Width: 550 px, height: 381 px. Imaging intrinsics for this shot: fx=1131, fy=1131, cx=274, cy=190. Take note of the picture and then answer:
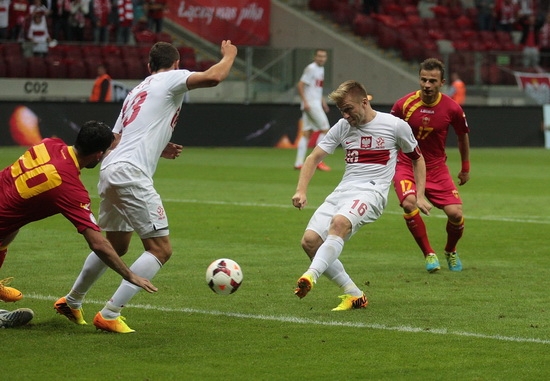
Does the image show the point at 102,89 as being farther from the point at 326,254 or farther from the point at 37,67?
the point at 326,254

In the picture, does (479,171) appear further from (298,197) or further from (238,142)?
(298,197)

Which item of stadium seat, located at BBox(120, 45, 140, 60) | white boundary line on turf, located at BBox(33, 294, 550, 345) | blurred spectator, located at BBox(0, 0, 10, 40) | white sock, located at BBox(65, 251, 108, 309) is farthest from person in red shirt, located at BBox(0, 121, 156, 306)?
stadium seat, located at BBox(120, 45, 140, 60)

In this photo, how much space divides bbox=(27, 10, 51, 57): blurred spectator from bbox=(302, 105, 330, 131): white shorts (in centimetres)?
838

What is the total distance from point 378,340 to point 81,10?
23.9 metres

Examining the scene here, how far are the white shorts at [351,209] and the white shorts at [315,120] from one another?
13.8 meters

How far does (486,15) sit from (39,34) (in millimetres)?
16567

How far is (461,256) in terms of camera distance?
1154 cm

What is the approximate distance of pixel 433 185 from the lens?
433 inches

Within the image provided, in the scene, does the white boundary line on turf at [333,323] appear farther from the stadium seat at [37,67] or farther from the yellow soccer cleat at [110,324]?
the stadium seat at [37,67]

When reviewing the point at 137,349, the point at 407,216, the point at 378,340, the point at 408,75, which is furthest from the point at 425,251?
the point at 408,75

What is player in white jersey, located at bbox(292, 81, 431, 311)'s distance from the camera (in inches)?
327

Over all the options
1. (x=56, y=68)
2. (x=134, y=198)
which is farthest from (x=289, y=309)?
(x=56, y=68)

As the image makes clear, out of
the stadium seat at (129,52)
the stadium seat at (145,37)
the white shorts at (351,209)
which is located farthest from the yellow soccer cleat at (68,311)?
the stadium seat at (145,37)

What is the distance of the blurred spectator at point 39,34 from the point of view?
27.8m
